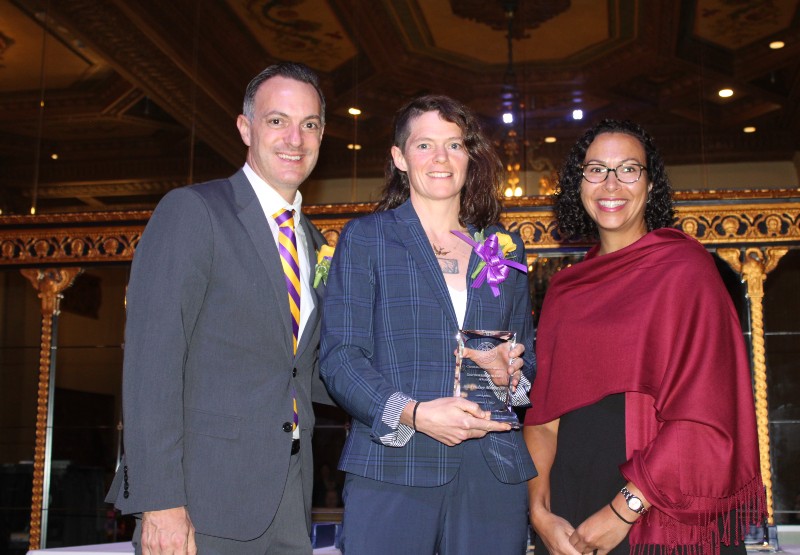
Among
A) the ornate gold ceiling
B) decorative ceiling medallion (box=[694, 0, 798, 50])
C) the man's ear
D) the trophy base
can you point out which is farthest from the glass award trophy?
decorative ceiling medallion (box=[694, 0, 798, 50])

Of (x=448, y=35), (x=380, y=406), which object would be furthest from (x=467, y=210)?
(x=448, y=35)

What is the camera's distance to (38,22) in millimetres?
6605

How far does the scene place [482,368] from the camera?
199cm

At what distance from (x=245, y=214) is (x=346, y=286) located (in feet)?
1.34

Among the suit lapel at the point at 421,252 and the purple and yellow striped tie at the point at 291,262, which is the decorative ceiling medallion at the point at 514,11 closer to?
the purple and yellow striped tie at the point at 291,262

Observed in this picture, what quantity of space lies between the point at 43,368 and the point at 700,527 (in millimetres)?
4540

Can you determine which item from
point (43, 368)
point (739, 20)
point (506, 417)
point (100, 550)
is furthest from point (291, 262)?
point (739, 20)

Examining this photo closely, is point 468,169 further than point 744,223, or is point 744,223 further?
point 744,223

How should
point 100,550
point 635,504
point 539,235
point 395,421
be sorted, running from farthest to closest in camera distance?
point 539,235 < point 100,550 < point 635,504 < point 395,421

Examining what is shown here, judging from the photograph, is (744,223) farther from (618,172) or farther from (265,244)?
(265,244)

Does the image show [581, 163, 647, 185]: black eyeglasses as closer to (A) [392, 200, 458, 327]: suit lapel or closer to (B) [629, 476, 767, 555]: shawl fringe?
(A) [392, 200, 458, 327]: suit lapel

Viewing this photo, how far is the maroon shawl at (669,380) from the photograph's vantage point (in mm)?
2080

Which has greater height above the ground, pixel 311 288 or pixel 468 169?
pixel 468 169

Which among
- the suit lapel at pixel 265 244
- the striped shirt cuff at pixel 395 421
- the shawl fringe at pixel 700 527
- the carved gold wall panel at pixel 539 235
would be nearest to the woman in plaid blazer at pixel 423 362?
the striped shirt cuff at pixel 395 421
